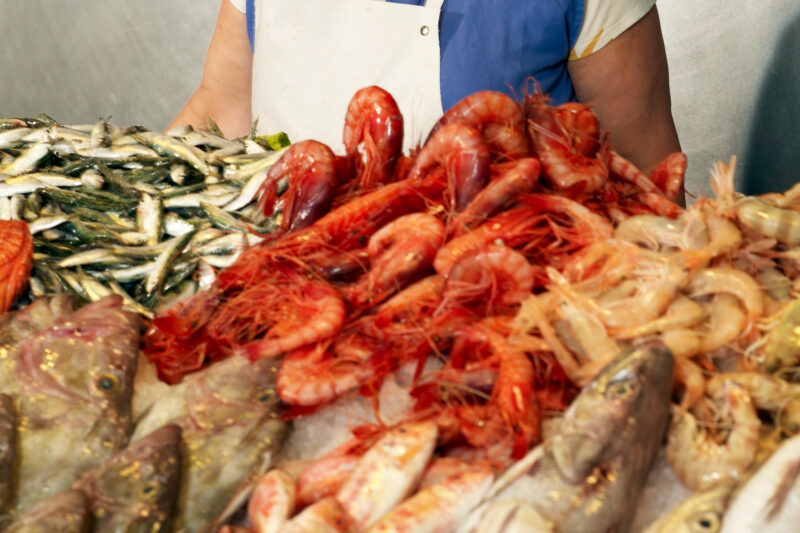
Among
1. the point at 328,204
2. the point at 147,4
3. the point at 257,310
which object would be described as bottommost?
the point at 257,310

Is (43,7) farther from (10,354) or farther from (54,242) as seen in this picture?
(10,354)

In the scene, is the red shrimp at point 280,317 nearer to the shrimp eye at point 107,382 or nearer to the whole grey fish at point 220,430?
the whole grey fish at point 220,430

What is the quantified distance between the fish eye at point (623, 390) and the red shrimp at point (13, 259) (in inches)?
48.6

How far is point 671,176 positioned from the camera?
59.8 inches

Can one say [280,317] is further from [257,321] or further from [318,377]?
[318,377]

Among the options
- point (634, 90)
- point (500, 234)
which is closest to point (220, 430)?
point (500, 234)

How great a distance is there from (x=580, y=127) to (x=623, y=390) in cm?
71

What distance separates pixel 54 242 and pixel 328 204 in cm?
76

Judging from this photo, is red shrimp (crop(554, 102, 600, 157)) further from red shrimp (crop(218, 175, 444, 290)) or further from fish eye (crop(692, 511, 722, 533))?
fish eye (crop(692, 511, 722, 533))

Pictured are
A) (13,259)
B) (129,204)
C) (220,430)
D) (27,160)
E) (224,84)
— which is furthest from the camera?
(224,84)

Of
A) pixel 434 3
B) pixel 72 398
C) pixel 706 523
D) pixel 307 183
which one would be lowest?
pixel 706 523

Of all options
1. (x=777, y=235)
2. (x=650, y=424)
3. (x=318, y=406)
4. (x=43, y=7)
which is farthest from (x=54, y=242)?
(x=43, y=7)

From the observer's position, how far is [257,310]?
1236 millimetres

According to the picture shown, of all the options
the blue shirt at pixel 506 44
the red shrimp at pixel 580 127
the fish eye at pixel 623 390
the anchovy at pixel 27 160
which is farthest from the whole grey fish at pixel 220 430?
the blue shirt at pixel 506 44
